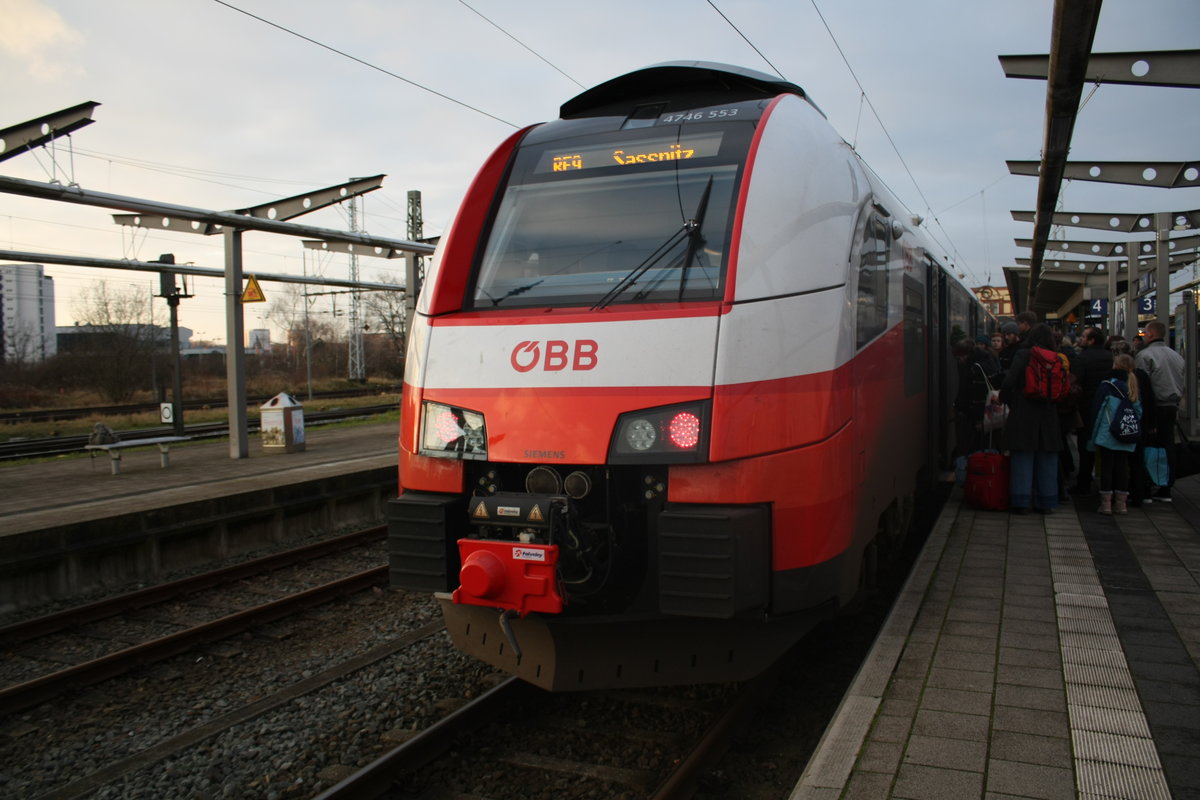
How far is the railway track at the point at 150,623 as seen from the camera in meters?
5.69

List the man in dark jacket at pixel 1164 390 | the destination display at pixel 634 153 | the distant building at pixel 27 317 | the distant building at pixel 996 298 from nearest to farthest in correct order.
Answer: the destination display at pixel 634 153 < the man in dark jacket at pixel 1164 390 < the distant building at pixel 27 317 < the distant building at pixel 996 298

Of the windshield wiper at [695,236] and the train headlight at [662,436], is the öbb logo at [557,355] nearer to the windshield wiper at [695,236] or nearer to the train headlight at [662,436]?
the train headlight at [662,436]

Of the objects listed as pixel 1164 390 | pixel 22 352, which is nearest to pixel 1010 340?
pixel 1164 390

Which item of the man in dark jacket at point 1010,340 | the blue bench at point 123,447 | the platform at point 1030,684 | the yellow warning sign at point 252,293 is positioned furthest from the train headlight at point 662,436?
the yellow warning sign at point 252,293

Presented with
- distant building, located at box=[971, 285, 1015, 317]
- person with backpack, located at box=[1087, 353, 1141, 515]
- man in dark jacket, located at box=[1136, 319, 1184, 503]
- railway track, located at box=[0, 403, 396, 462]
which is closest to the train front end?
person with backpack, located at box=[1087, 353, 1141, 515]

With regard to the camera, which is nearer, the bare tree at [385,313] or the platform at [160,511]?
the platform at [160,511]

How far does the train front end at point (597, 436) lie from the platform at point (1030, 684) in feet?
2.19

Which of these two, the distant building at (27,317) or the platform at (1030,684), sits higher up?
the distant building at (27,317)

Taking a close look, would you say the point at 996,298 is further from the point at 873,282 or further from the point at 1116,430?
the point at 873,282

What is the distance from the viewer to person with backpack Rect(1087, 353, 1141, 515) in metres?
7.58

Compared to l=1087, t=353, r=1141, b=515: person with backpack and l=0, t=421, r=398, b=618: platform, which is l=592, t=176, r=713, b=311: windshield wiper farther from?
l=0, t=421, r=398, b=618: platform

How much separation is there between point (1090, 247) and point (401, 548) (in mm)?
20639

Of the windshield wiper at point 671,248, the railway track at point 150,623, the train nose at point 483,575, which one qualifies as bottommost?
the railway track at point 150,623

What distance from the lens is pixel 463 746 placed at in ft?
14.3
